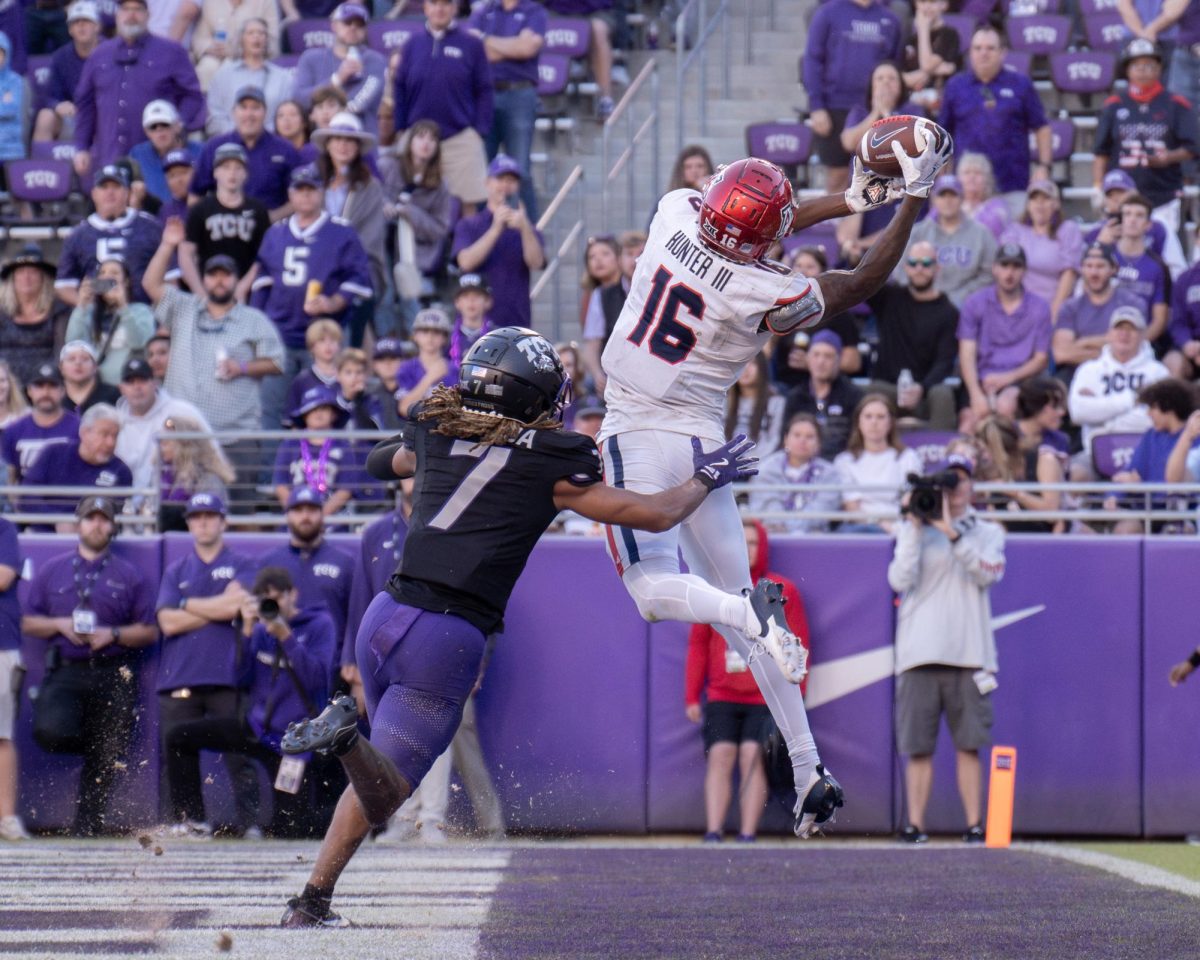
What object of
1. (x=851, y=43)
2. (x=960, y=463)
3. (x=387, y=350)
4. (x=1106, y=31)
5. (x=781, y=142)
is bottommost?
(x=960, y=463)

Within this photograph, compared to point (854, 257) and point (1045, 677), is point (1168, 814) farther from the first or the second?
point (854, 257)

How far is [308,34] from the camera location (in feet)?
49.9

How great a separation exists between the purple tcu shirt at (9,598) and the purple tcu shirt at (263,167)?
3669mm

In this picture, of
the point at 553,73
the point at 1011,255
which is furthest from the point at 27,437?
the point at 1011,255

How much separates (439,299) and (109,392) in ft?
8.53

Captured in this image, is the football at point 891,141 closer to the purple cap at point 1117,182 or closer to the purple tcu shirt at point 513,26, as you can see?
the purple cap at point 1117,182

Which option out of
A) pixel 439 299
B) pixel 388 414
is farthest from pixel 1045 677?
pixel 439 299

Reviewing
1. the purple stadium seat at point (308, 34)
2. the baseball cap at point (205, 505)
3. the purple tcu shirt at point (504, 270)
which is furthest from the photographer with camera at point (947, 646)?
the purple stadium seat at point (308, 34)

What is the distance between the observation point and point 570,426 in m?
11.2

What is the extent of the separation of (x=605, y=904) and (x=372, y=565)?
12.6 feet

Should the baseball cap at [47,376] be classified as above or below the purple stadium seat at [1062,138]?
below

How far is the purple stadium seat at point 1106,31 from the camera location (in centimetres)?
1480

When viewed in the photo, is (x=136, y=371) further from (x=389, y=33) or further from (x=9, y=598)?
(x=389, y=33)

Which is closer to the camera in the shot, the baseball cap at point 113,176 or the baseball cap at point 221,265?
the baseball cap at point 221,265
